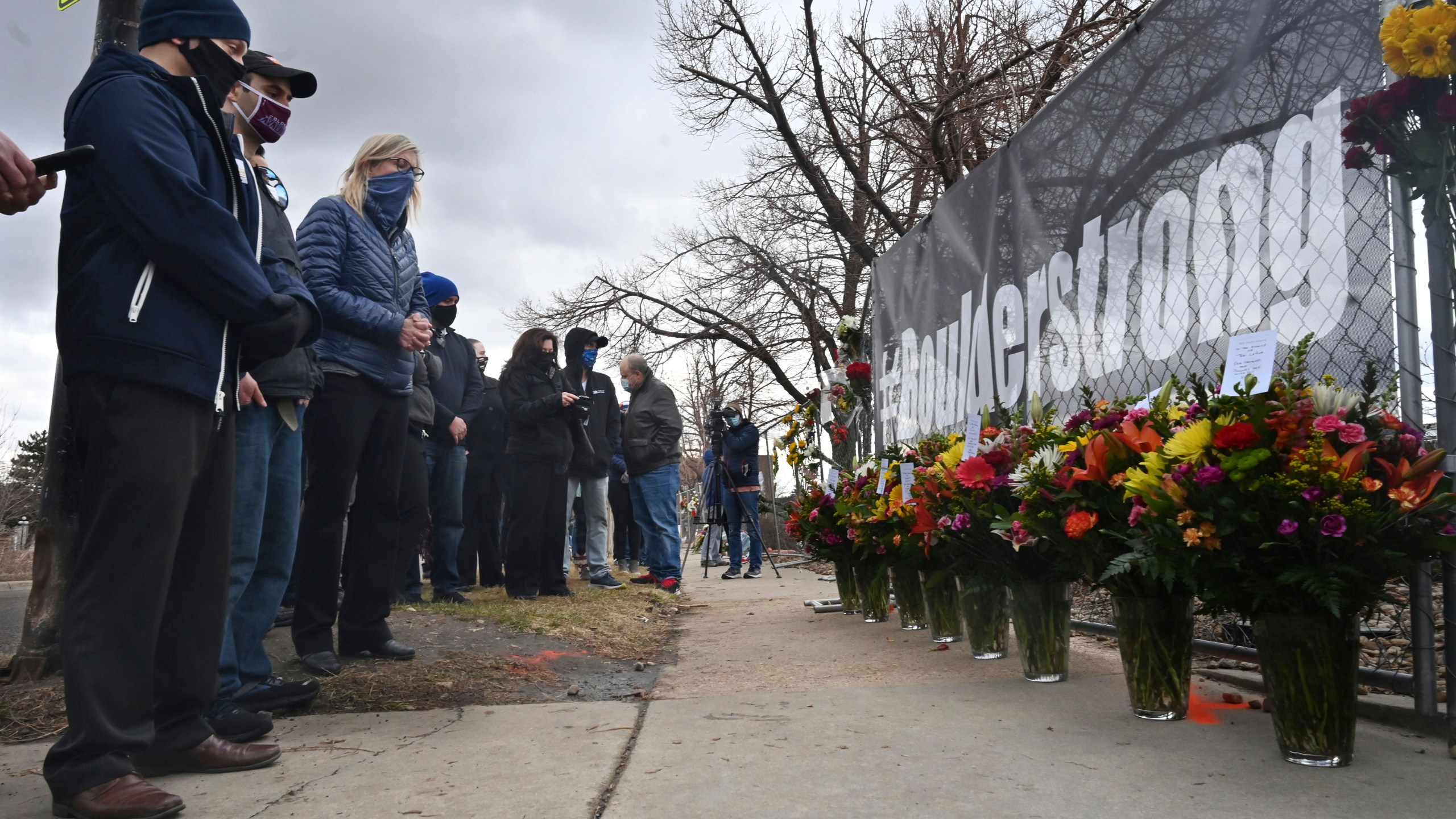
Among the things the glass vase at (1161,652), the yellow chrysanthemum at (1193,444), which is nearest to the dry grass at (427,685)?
the glass vase at (1161,652)

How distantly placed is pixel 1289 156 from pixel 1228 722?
1.58 m

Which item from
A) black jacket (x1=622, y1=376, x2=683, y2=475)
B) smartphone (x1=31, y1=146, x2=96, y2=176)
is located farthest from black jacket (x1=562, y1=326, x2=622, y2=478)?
smartphone (x1=31, y1=146, x2=96, y2=176)

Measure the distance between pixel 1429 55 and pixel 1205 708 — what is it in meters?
1.78

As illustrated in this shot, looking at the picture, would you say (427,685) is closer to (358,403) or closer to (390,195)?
(358,403)

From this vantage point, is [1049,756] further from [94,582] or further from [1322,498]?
[94,582]

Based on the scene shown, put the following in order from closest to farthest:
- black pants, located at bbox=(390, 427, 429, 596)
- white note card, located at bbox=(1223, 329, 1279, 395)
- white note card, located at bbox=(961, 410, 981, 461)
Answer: white note card, located at bbox=(1223, 329, 1279, 395), white note card, located at bbox=(961, 410, 981, 461), black pants, located at bbox=(390, 427, 429, 596)

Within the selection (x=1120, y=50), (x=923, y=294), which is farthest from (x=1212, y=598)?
(x=923, y=294)

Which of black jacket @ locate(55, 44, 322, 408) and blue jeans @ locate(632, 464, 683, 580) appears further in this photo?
blue jeans @ locate(632, 464, 683, 580)

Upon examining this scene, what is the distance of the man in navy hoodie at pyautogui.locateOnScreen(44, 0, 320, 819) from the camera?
2113 millimetres

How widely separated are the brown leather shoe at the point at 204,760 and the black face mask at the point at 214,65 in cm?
159

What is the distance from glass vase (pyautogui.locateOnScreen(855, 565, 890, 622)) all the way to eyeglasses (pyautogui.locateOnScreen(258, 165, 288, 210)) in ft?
Result: 11.9

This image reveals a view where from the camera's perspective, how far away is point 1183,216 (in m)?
3.37

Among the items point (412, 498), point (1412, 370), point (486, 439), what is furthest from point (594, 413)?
Result: point (1412, 370)

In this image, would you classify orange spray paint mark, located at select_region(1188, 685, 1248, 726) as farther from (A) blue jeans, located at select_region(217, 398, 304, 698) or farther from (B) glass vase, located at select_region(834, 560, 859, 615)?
(B) glass vase, located at select_region(834, 560, 859, 615)
